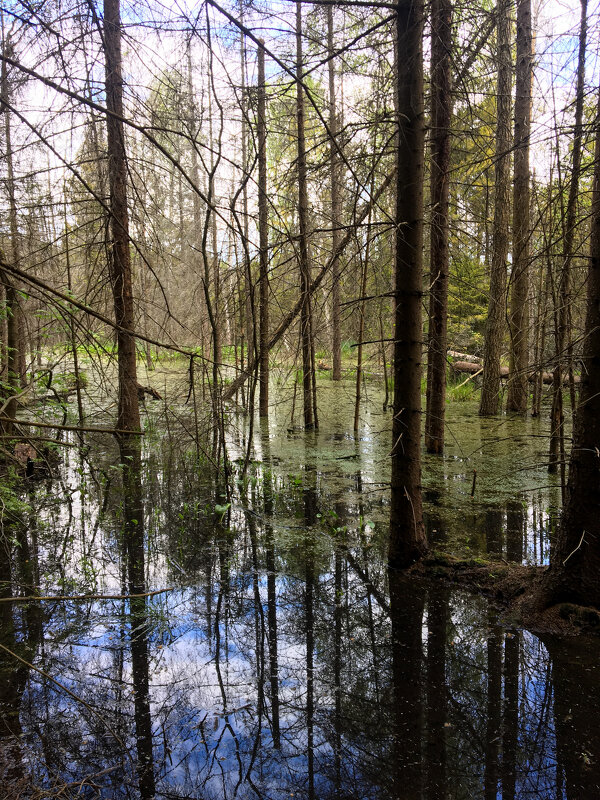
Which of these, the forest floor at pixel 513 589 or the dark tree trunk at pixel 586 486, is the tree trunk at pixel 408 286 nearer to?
the forest floor at pixel 513 589

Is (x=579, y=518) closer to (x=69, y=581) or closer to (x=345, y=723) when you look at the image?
(x=345, y=723)

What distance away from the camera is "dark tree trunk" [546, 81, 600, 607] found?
3203mm

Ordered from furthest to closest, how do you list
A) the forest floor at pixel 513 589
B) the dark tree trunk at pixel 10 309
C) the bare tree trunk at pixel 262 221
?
1. the forest floor at pixel 513 589
2. the bare tree trunk at pixel 262 221
3. the dark tree trunk at pixel 10 309

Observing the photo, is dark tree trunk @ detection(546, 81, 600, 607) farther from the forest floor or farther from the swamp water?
the swamp water

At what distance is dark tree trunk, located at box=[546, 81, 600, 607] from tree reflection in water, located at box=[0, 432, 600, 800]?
0.37 m

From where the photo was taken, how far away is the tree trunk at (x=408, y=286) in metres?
3.76

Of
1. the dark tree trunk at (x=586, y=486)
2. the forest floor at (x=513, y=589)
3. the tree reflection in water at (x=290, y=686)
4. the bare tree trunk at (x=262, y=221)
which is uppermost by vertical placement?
the bare tree trunk at (x=262, y=221)

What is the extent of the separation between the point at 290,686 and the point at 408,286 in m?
2.66

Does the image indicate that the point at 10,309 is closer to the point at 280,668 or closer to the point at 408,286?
the point at 408,286

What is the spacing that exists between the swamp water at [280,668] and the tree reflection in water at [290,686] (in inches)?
0.4

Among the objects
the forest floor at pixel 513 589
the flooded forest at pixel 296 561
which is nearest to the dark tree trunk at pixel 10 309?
the flooded forest at pixel 296 561

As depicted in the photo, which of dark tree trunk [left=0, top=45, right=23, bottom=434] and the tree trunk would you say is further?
the tree trunk

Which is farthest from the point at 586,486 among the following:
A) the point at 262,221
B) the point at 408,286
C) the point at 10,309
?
the point at 10,309

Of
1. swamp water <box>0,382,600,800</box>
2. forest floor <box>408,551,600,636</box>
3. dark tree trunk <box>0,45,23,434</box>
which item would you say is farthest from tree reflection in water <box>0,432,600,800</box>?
dark tree trunk <box>0,45,23,434</box>
